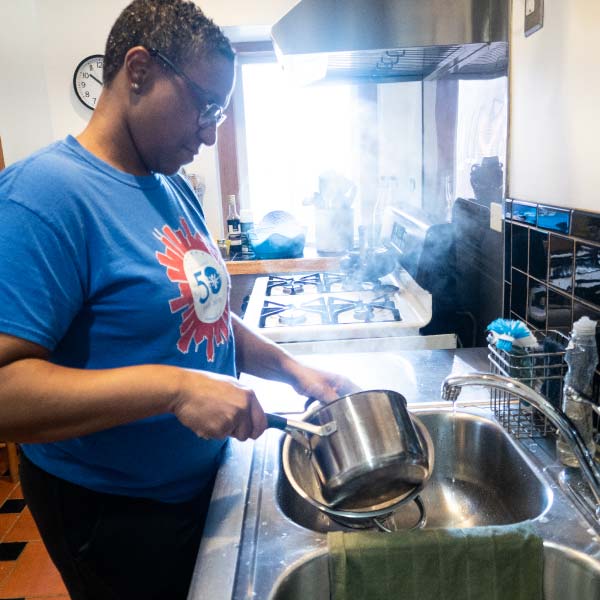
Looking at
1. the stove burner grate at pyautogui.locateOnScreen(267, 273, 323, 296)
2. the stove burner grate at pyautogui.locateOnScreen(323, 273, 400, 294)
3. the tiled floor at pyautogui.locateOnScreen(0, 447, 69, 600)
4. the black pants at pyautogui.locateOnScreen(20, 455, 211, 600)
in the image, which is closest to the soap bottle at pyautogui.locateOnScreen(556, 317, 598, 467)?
the black pants at pyautogui.locateOnScreen(20, 455, 211, 600)

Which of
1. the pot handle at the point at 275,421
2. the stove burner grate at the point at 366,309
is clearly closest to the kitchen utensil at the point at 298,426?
the pot handle at the point at 275,421

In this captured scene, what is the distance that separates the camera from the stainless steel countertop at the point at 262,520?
0.72m

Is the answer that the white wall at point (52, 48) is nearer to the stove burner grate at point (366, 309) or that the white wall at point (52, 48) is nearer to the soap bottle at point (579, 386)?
the stove burner grate at point (366, 309)

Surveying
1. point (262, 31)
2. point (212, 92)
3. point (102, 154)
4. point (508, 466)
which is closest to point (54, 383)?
point (102, 154)

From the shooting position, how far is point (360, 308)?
191 centimetres

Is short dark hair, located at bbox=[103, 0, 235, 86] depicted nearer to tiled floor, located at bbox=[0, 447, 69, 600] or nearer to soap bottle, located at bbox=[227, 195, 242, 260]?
tiled floor, located at bbox=[0, 447, 69, 600]

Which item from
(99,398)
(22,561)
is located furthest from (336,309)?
(22,561)

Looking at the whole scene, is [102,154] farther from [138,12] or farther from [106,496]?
[106,496]

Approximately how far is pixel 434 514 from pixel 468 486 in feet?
0.35

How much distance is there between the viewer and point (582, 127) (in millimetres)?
1022

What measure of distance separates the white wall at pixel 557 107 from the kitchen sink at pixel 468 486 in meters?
0.46

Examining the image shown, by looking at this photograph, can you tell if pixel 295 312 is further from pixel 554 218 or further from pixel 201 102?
pixel 201 102

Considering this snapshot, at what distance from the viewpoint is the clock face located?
2.88 m

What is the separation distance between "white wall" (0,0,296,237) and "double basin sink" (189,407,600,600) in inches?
92.2
